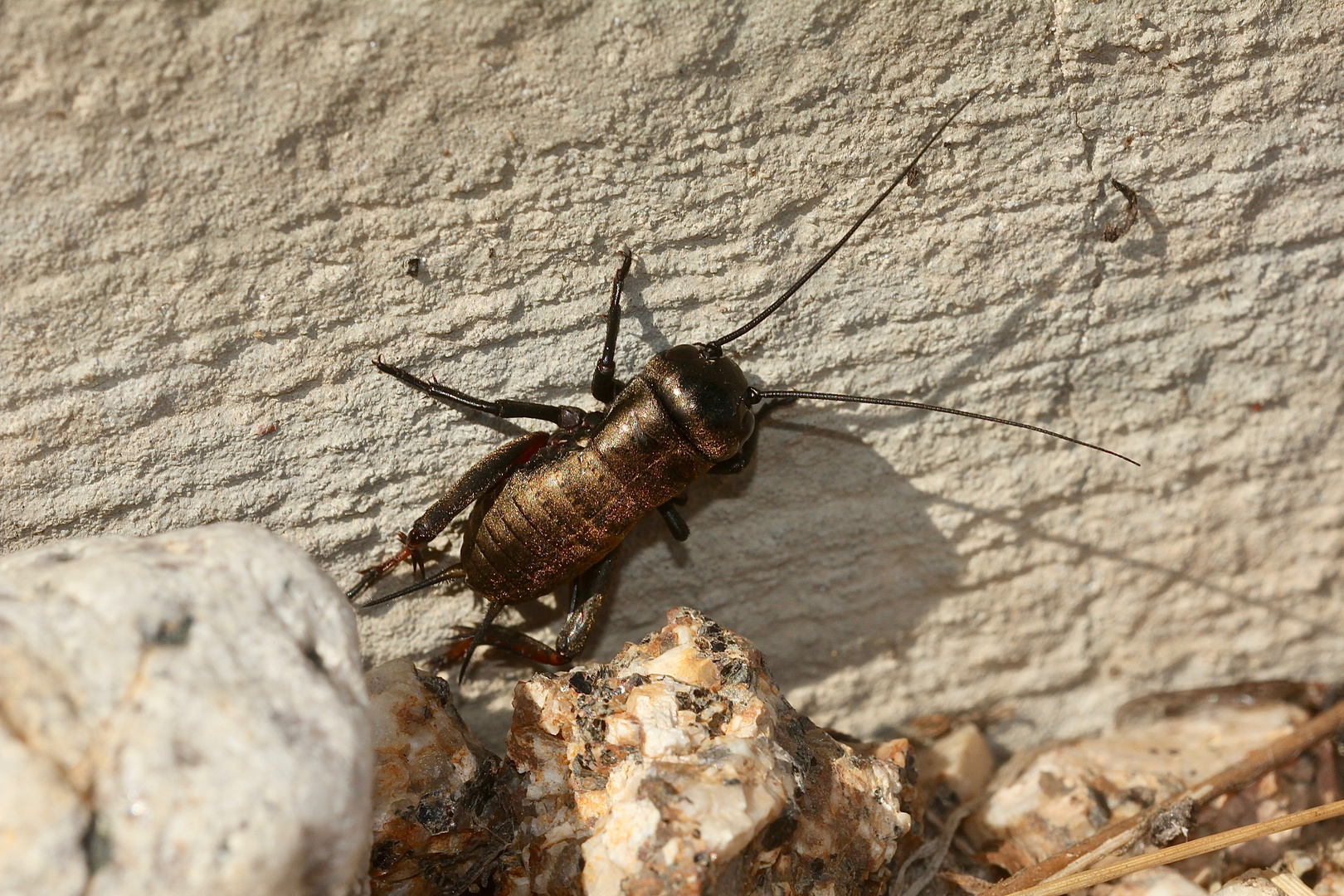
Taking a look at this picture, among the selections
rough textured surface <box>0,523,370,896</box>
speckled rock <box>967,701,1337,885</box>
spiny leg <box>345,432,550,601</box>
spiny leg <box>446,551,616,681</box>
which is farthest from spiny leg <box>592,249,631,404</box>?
speckled rock <box>967,701,1337,885</box>

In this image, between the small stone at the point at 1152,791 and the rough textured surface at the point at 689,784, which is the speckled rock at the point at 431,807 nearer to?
the rough textured surface at the point at 689,784

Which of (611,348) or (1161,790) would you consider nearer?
(611,348)

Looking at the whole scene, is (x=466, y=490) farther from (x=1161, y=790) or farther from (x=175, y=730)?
(x=1161, y=790)

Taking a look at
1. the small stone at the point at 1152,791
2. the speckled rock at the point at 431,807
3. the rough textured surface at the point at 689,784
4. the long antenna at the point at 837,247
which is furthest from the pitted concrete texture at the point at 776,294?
the rough textured surface at the point at 689,784

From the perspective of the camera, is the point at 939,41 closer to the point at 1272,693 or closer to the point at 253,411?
the point at 253,411

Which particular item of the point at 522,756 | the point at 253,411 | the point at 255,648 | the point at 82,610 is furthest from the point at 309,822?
the point at 253,411

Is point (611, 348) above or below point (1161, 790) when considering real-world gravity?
above

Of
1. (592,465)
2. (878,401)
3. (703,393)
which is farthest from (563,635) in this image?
(878,401)
